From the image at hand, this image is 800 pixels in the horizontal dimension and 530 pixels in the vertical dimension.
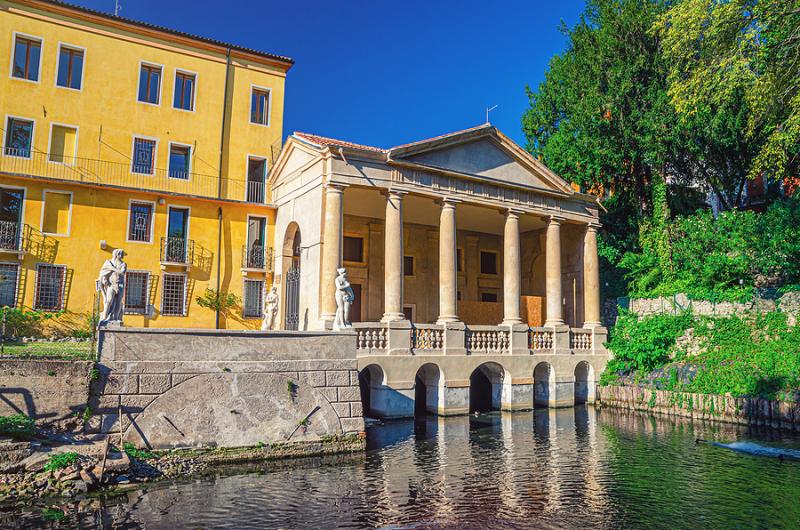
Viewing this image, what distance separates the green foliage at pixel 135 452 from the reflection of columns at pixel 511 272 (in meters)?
15.2

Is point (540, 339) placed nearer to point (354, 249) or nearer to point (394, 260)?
point (394, 260)

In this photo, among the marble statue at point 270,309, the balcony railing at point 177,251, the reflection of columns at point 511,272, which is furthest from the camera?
the reflection of columns at point 511,272

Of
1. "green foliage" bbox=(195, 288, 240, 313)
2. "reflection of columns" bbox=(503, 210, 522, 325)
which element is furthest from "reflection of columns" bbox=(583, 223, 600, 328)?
"green foliage" bbox=(195, 288, 240, 313)

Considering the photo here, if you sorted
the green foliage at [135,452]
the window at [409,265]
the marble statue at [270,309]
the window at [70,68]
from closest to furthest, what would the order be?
the green foliage at [135,452], the marble statue at [270,309], the window at [70,68], the window at [409,265]

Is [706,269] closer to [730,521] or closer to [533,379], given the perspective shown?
[533,379]

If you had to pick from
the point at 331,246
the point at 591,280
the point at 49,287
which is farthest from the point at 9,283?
the point at 591,280

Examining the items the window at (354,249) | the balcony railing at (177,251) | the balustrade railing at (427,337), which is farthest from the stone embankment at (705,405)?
the balcony railing at (177,251)

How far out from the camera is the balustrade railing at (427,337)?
20.9m

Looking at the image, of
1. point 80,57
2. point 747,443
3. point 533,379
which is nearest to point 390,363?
point 533,379

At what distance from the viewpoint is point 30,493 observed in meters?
10.4

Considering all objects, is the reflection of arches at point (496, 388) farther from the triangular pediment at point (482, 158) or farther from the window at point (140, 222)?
the window at point (140, 222)

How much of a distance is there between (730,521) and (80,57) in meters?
26.9

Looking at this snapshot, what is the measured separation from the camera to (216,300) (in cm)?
2464

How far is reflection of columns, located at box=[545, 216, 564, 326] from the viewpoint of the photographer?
83.3ft
